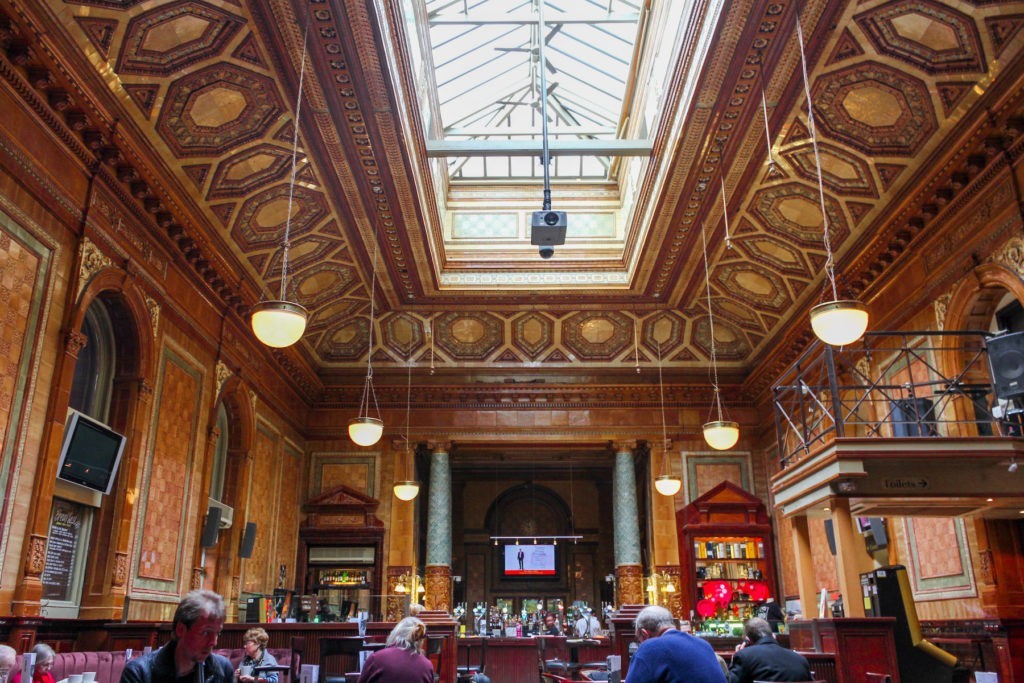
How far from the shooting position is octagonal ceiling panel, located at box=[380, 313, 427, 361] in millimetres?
15766

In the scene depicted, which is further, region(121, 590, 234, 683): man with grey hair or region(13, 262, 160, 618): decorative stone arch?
region(13, 262, 160, 618): decorative stone arch

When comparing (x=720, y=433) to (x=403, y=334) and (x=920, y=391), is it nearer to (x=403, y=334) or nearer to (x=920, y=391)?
(x=920, y=391)

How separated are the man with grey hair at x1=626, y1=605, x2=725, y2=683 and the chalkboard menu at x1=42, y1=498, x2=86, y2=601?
701 centimetres

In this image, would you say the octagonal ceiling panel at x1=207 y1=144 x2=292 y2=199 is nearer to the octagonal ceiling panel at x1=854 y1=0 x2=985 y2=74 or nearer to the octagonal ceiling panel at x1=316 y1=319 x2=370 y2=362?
the octagonal ceiling panel at x1=316 y1=319 x2=370 y2=362

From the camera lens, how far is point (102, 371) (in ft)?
30.3

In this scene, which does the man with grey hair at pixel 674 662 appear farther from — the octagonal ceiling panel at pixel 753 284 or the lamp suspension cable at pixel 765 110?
the octagonal ceiling panel at pixel 753 284

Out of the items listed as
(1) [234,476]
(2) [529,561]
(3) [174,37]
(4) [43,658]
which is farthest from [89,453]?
(2) [529,561]

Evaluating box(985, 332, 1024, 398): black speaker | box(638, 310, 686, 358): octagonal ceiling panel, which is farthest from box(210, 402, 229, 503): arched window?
box(985, 332, 1024, 398): black speaker

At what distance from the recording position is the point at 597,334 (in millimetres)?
16250

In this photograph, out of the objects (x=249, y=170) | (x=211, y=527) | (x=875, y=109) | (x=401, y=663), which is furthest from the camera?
(x=211, y=527)

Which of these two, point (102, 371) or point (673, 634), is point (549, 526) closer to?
point (102, 371)

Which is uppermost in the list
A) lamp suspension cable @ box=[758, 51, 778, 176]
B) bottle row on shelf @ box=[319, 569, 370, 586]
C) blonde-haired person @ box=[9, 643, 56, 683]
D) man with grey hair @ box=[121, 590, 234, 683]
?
lamp suspension cable @ box=[758, 51, 778, 176]

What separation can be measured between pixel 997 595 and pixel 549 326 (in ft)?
30.6

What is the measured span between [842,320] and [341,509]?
38.1ft
